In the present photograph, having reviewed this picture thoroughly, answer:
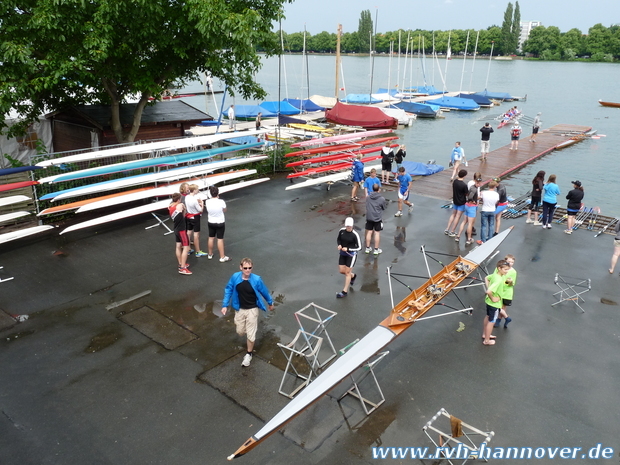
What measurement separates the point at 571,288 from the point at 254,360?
715cm

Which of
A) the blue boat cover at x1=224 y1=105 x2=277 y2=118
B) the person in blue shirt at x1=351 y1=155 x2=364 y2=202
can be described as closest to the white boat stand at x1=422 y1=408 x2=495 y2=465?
the person in blue shirt at x1=351 y1=155 x2=364 y2=202

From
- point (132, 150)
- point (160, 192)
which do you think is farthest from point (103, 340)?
point (132, 150)

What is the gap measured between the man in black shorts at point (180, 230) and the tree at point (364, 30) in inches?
5666

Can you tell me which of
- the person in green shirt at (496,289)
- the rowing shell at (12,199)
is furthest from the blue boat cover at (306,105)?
the person in green shirt at (496,289)

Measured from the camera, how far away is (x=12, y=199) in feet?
39.9

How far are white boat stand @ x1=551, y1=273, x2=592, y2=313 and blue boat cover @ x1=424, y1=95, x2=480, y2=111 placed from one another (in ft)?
157

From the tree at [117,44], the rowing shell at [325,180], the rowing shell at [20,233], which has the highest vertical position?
the tree at [117,44]

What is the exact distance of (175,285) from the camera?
10.0 m

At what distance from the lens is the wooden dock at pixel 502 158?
1817cm


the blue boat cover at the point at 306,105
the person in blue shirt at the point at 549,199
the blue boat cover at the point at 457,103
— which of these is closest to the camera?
the person in blue shirt at the point at 549,199

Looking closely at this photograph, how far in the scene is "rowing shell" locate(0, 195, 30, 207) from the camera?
39.1 feet

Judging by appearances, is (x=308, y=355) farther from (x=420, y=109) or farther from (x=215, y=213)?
(x=420, y=109)

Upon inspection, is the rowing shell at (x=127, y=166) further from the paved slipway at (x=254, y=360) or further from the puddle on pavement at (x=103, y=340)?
the puddle on pavement at (x=103, y=340)

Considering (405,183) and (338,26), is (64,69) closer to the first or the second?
(405,183)
